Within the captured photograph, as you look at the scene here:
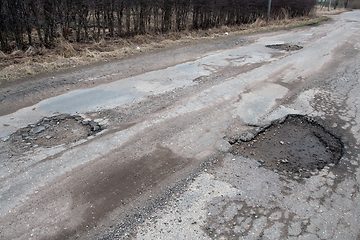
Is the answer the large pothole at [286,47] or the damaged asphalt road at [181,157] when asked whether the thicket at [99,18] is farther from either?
the large pothole at [286,47]

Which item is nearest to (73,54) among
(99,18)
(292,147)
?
(99,18)

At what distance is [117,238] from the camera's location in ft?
9.02

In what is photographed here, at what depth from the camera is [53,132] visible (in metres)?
4.62

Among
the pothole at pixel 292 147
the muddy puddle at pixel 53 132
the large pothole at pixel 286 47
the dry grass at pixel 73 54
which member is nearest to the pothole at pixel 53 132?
the muddy puddle at pixel 53 132

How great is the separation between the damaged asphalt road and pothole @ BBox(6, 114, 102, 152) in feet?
0.10

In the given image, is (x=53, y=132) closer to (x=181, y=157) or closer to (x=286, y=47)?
(x=181, y=157)

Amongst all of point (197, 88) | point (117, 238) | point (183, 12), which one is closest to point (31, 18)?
point (197, 88)

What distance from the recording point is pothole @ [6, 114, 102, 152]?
4297 mm

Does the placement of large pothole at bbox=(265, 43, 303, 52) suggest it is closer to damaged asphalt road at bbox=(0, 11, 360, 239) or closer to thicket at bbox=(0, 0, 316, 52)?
damaged asphalt road at bbox=(0, 11, 360, 239)

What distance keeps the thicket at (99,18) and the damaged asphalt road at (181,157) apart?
11.0ft

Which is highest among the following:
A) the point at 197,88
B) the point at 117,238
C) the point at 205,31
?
the point at 205,31

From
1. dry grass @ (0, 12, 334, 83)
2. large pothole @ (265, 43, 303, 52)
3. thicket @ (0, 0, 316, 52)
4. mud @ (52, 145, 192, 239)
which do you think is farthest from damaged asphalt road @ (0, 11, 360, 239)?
large pothole @ (265, 43, 303, 52)

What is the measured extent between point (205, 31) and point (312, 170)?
39.5 ft

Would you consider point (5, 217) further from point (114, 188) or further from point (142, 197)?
point (142, 197)
